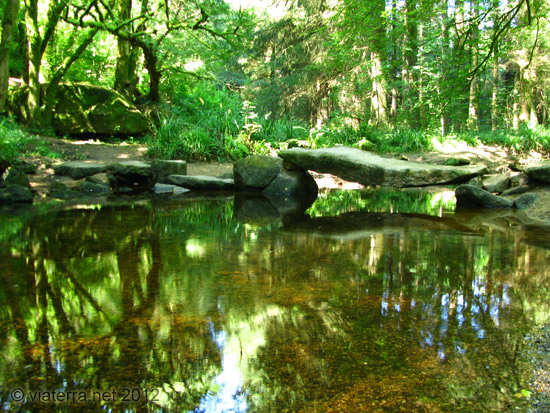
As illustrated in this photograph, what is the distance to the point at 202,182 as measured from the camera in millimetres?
10008

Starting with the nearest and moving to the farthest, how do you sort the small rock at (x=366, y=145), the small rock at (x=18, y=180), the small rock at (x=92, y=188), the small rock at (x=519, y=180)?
the small rock at (x=18, y=180) < the small rock at (x=519, y=180) < the small rock at (x=92, y=188) < the small rock at (x=366, y=145)

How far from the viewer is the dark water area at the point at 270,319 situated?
1.79 metres

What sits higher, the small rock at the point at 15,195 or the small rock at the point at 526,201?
the small rock at the point at 526,201

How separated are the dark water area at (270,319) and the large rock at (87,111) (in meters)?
9.21

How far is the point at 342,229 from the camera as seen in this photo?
531cm

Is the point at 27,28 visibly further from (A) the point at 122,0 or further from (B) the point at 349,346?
(B) the point at 349,346

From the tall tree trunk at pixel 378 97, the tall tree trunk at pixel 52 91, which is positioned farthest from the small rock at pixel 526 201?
the tall tree trunk at pixel 52 91

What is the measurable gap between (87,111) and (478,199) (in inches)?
445

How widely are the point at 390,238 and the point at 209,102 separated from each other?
1416 centimetres

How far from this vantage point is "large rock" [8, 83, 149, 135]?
13.1m

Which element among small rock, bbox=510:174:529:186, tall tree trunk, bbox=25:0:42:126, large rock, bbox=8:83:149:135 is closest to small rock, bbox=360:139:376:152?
small rock, bbox=510:174:529:186

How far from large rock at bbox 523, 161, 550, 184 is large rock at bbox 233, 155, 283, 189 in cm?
465

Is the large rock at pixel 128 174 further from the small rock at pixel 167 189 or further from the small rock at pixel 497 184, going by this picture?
the small rock at pixel 497 184

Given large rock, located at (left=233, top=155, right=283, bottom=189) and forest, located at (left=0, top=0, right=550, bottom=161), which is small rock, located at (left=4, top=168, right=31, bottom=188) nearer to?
forest, located at (left=0, top=0, right=550, bottom=161)
